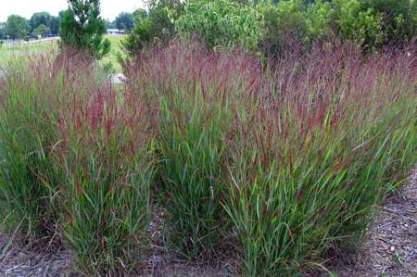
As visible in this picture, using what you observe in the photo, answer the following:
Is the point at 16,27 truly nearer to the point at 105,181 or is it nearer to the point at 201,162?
the point at 105,181

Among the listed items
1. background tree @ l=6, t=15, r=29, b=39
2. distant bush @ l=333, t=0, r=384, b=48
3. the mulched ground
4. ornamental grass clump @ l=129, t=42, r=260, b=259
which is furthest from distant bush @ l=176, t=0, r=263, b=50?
the mulched ground

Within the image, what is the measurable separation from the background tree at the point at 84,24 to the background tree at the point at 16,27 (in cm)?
387

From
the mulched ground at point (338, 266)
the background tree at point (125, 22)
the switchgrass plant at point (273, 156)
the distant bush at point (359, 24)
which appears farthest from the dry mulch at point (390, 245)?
the background tree at point (125, 22)

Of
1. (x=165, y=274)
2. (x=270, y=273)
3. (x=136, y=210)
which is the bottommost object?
(x=165, y=274)

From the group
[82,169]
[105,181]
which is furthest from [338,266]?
[82,169]

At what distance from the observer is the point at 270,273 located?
2.80 metres

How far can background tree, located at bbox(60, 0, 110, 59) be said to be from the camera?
9.60 metres

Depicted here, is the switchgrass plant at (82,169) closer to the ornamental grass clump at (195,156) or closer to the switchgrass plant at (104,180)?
the switchgrass plant at (104,180)

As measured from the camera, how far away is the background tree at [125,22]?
10880mm

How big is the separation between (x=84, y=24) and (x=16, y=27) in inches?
186

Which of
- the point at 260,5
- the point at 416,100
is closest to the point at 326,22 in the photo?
the point at 260,5

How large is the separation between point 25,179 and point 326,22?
531cm

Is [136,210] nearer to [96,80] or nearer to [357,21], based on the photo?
[96,80]

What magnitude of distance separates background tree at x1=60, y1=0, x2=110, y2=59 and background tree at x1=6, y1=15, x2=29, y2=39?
3.87m
